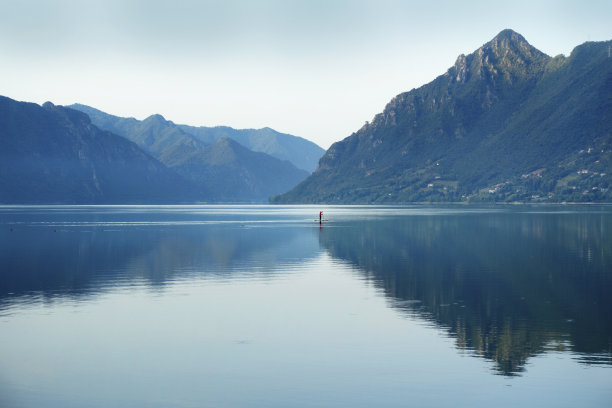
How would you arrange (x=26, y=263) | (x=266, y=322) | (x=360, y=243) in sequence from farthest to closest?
(x=360, y=243), (x=26, y=263), (x=266, y=322)

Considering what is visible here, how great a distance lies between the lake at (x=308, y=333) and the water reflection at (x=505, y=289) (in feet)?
0.61

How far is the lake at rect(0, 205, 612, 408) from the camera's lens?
26000 mm

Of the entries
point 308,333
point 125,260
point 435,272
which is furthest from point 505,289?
point 125,260

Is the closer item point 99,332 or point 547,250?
point 99,332

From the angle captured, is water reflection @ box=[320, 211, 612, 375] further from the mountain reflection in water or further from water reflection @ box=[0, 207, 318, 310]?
water reflection @ box=[0, 207, 318, 310]

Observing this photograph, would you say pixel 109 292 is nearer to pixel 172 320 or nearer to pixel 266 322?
pixel 172 320

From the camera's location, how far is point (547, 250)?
8388 centimetres

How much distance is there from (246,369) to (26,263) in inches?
2090

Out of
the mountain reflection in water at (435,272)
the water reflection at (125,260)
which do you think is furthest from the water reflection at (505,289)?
the water reflection at (125,260)

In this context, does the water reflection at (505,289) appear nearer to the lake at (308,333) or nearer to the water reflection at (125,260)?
the lake at (308,333)

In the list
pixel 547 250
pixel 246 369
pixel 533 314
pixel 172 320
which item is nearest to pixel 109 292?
pixel 172 320

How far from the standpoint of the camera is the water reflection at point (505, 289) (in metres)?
33.7

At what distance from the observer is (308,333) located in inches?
1459

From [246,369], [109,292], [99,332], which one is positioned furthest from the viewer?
[109,292]
